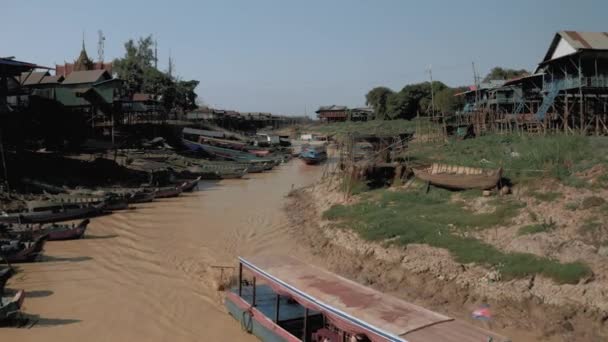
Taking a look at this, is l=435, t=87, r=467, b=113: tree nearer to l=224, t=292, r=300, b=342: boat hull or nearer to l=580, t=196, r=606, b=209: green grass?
l=580, t=196, r=606, b=209: green grass

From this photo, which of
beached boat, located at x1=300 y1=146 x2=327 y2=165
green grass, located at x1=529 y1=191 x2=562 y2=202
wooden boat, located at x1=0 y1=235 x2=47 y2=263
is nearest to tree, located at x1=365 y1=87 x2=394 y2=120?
beached boat, located at x1=300 y1=146 x2=327 y2=165

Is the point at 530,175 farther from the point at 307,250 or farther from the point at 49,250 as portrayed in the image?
the point at 49,250

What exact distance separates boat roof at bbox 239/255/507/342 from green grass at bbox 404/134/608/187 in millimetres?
10596

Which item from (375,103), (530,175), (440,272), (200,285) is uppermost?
(375,103)

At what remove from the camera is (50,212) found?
22.0 metres

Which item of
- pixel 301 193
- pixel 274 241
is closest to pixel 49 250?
pixel 274 241

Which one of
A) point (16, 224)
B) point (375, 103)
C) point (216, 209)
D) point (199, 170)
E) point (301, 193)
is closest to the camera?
point (16, 224)

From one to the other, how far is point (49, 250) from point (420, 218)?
1303cm

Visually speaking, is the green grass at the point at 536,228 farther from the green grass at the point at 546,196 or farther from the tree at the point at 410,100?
the tree at the point at 410,100

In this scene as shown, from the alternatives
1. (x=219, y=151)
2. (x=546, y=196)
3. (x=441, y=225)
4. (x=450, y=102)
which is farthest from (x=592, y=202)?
(x=450, y=102)

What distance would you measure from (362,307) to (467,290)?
535 cm

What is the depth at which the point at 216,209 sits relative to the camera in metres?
27.5

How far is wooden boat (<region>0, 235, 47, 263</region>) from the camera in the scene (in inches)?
628

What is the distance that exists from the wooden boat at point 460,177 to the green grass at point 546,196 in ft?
5.30
